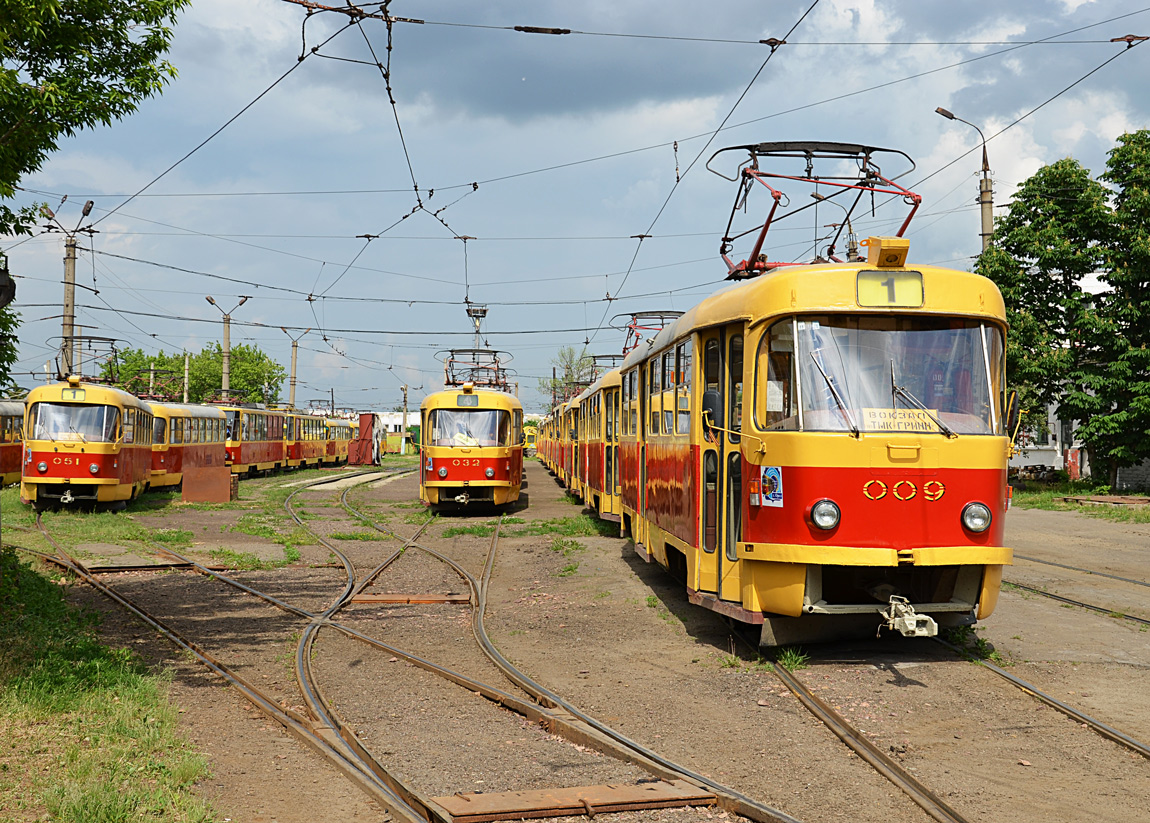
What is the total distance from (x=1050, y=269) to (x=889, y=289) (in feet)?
75.7

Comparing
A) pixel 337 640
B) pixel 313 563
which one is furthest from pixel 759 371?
pixel 313 563

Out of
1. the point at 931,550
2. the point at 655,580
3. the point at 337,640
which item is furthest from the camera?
the point at 655,580

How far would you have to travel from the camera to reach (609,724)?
6.61 metres

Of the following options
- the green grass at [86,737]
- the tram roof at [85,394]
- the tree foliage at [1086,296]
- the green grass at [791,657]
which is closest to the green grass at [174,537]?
the tram roof at [85,394]

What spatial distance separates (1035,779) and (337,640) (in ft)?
20.4

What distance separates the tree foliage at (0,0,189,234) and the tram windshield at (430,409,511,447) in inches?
520

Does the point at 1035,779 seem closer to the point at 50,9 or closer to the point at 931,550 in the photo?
the point at 931,550

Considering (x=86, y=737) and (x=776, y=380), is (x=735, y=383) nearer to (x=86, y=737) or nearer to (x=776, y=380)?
(x=776, y=380)

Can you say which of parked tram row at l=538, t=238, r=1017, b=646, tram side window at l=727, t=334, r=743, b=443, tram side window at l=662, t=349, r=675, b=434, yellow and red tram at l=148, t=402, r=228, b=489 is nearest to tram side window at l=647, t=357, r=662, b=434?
tram side window at l=662, t=349, r=675, b=434

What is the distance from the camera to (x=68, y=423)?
72.9 ft

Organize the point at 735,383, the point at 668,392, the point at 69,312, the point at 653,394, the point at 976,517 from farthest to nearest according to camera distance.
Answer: the point at 69,312 → the point at 653,394 → the point at 668,392 → the point at 735,383 → the point at 976,517

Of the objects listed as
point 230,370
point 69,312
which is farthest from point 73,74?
point 230,370

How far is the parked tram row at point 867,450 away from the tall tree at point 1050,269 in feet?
69.4

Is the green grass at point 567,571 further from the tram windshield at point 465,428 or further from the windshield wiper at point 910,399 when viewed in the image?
the tram windshield at point 465,428
